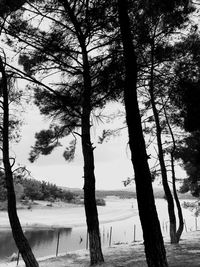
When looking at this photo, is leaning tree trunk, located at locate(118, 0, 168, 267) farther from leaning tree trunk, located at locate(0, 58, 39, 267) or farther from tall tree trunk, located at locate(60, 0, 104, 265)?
leaning tree trunk, located at locate(0, 58, 39, 267)

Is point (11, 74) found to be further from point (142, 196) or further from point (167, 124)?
point (167, 124)

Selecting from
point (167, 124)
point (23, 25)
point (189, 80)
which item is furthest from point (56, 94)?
point (167, 124)

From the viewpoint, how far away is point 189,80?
10906mm

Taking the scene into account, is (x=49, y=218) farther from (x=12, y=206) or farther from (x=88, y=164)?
(x=88, y=164)

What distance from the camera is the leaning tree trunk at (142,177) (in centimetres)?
605

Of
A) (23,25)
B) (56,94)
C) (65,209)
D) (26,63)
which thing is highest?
(23,25)

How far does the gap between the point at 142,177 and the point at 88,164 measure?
14.5 feet

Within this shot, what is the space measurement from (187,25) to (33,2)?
14.4 feet

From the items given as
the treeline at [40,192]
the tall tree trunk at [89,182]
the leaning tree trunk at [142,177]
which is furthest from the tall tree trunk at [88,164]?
the treeline at [40,192]

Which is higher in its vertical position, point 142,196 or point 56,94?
point 56,94

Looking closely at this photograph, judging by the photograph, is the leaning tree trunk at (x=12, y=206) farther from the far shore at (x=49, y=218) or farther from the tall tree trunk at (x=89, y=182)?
the far shore at (x=49, y=218)

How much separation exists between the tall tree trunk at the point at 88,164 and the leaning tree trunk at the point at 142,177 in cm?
396

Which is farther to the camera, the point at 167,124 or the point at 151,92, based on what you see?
the point at 167,124

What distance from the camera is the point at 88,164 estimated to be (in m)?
10.5
